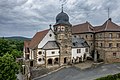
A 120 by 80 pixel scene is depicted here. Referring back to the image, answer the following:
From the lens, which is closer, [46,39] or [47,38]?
[46,39]

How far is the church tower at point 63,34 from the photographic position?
144 ft

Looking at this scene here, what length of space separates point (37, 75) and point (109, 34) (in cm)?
2332

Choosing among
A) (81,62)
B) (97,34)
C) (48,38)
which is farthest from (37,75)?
(97,34)

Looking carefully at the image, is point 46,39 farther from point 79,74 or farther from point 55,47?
point 79,74

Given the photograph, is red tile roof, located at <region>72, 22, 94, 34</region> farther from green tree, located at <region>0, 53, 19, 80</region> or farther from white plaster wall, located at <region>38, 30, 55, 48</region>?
green tree, located at <region>0, 53, 19, 80</region>

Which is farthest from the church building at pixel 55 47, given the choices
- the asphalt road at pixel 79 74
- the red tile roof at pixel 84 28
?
the red tile roof at pixel 84 28

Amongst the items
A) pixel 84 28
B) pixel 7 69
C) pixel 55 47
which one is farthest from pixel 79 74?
pixel 84 28

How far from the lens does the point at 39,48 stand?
42.8 meters

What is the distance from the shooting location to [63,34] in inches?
1747

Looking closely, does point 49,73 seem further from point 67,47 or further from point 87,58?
point 87,58

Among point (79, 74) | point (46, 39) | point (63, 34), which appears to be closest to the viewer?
point (79, 74)

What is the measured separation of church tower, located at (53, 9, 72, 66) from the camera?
4394 centimetres

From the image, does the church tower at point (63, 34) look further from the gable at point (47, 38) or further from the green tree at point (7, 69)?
the green tree at point (7, 69)

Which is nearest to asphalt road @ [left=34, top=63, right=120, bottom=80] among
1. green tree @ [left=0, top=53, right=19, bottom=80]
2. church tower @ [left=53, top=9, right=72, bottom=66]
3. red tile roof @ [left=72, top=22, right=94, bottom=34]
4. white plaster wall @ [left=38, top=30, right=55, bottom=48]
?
church tower @ [left=53, top=9, right=72, bottom=66]
